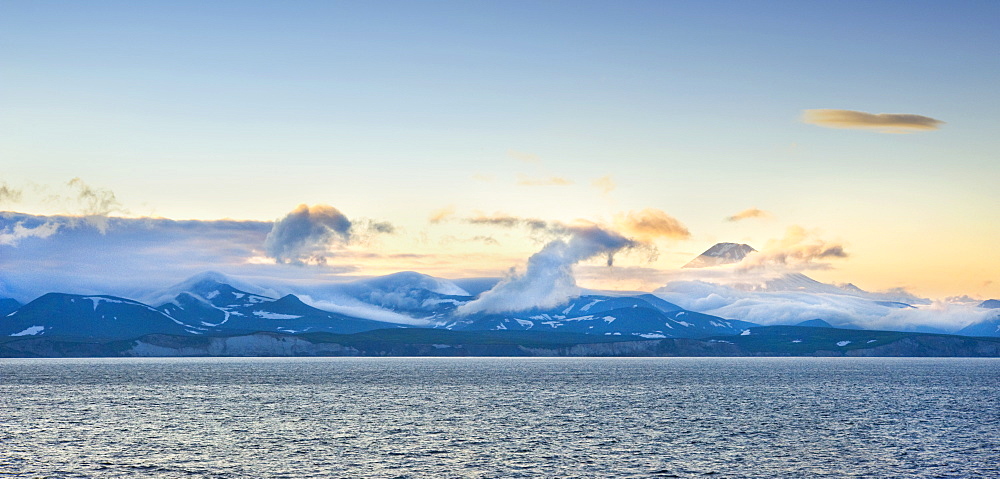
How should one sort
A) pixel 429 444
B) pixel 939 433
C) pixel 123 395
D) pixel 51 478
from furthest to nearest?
pixel 123 395 < pixel 939 433 < pixel 429 444 < pixel 51 478

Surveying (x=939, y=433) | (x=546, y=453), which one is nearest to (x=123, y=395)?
(x=546, y=453)

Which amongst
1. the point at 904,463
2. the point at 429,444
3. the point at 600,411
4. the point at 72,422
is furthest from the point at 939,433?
the point at 72,422

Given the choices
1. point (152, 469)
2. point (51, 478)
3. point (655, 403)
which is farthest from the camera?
point (655, 403)

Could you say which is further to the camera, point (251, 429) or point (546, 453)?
point (251, 429)

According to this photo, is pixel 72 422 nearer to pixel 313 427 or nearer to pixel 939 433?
pixel 313 427

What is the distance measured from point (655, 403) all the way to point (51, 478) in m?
92.5

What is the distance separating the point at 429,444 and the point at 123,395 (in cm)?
9225

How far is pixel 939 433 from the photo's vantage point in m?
95.9

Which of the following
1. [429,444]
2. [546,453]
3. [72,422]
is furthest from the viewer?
[72,422]

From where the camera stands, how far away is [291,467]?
71312mm

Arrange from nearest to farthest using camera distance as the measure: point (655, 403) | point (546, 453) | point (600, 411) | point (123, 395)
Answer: point (546, 453) → point (600, 411) → point (655, 403) → point (123, 395)

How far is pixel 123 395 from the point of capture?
159m

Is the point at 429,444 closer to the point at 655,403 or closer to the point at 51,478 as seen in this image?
the point at 51,478

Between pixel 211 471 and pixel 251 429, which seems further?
pixel 251 429
